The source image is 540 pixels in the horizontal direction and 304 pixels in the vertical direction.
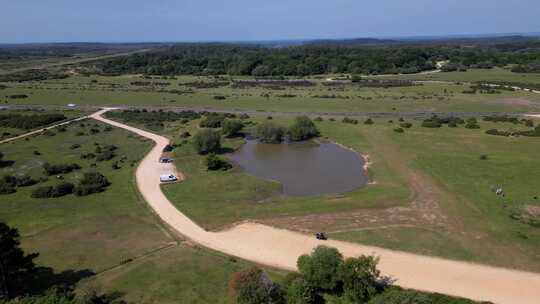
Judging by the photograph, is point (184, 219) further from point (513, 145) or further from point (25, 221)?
point (513, 145)

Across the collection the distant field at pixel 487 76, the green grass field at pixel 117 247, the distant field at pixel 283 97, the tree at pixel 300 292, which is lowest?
the green grass field at pixel 117 247

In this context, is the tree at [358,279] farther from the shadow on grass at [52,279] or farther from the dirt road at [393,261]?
the shadow on grass at [52,279]

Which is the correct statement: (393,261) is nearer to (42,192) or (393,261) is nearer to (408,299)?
(408,299)

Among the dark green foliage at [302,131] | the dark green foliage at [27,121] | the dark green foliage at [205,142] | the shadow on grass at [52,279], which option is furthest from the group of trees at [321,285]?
the dark green foliage at [27,121]

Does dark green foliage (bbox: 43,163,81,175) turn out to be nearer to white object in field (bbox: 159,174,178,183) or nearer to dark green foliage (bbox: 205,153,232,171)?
white object in field (bbox: 159,174,178,183)

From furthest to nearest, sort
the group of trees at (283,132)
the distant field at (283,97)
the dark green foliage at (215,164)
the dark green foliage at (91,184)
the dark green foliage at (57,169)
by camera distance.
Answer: the distant field at (283,97)
the group of trees at (283,132)
the dark green foliage at (57,169)
the dark green foliage at (215,164)
the dark green foliage at (91,184)

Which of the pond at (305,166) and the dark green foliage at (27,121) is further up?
the dark green foliage at (27,121)
